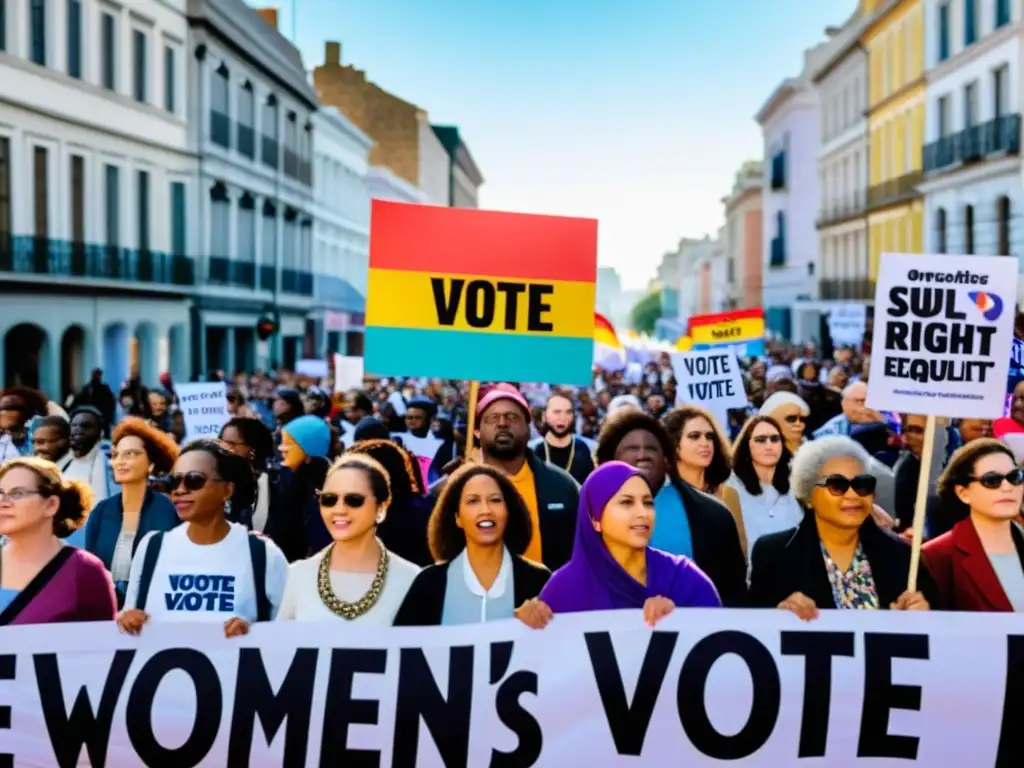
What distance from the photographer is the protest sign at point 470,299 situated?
723 cm

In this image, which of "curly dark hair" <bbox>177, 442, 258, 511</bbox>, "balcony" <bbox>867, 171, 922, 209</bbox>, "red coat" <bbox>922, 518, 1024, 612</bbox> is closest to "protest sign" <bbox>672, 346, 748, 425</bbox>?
"red coat" <bbox>922, 518, 1024, 612</bbox>

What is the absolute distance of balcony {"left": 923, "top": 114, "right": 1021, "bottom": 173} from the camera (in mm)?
34162

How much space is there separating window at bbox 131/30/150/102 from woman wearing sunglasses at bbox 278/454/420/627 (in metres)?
32.9

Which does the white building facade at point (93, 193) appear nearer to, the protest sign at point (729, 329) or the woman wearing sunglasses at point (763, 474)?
the protest sign at point (729, 329)

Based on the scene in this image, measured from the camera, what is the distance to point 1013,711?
5.34 metres

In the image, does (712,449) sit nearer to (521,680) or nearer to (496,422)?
(496,422)

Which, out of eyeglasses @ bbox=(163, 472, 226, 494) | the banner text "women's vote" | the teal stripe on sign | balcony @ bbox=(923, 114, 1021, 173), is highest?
balcony @ bbox=(923, 114, 1021, 173)

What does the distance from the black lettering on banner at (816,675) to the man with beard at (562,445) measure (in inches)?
174

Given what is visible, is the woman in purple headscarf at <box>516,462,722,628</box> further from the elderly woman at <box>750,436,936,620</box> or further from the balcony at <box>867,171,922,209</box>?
the balcony at <box>867,171,922,209</box>

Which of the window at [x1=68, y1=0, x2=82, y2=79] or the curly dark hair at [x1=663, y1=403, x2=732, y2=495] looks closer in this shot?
the curly dark hair at [x1=663, y1=403, x2=732, y2=495]

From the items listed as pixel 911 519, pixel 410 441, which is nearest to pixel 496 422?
pixel 911 519

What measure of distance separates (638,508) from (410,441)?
7.10 metres

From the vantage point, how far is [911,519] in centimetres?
820

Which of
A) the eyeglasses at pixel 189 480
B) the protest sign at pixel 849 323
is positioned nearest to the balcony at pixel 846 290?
the protest sign at pixel 849 323
